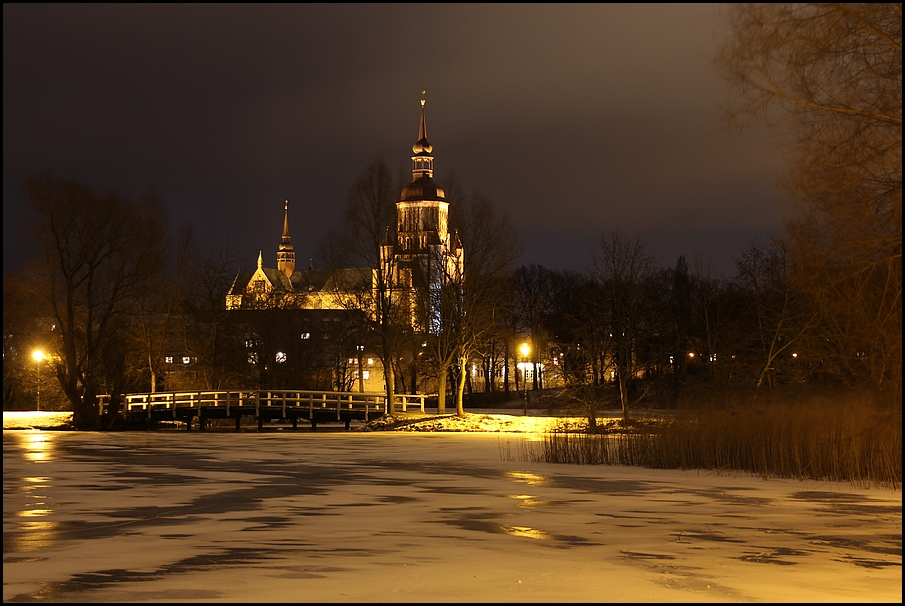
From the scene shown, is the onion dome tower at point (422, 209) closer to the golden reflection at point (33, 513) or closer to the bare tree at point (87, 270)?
the bare tree at point (87, 270)

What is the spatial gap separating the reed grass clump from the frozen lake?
0.74 metres

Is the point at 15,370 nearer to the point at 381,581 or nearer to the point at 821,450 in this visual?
the point at 821,450

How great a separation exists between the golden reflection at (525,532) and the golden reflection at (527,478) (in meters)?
5.48

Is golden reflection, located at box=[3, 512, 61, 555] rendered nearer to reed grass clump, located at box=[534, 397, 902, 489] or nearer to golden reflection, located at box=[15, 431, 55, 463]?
golden reflection, located at box=[15, 431, 55, 463]

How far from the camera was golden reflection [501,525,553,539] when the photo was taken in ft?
43.1

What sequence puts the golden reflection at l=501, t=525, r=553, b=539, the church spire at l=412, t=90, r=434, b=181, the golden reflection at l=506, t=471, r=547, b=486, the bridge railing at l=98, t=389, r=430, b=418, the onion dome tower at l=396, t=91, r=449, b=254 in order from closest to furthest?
the golden reflection at l=501, t=525, r=553, b=539
the golden reflection at l=506, t=471, r=547, b=486
the bridge railing at l=98, t=389, r=430, b=418
the onion dome tower at l=396, t=91, r=449, b=254
the church spire at l=412, t=90, r=434, b=181

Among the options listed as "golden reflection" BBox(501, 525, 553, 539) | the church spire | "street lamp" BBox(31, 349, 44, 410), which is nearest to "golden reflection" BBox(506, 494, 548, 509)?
"golden reflection" BBox(501, 525, 553, 539)

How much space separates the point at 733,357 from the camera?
4350 cm

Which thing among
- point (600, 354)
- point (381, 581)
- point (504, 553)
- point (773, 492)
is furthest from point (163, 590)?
point (600, 354)

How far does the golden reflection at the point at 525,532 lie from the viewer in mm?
13148

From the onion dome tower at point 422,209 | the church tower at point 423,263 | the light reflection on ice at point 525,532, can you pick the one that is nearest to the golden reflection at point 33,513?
the light reflection on ice at point 525,532

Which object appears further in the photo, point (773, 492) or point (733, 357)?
point (733, 357)

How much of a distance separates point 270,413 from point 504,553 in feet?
113

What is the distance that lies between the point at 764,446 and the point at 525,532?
29.0 ft
